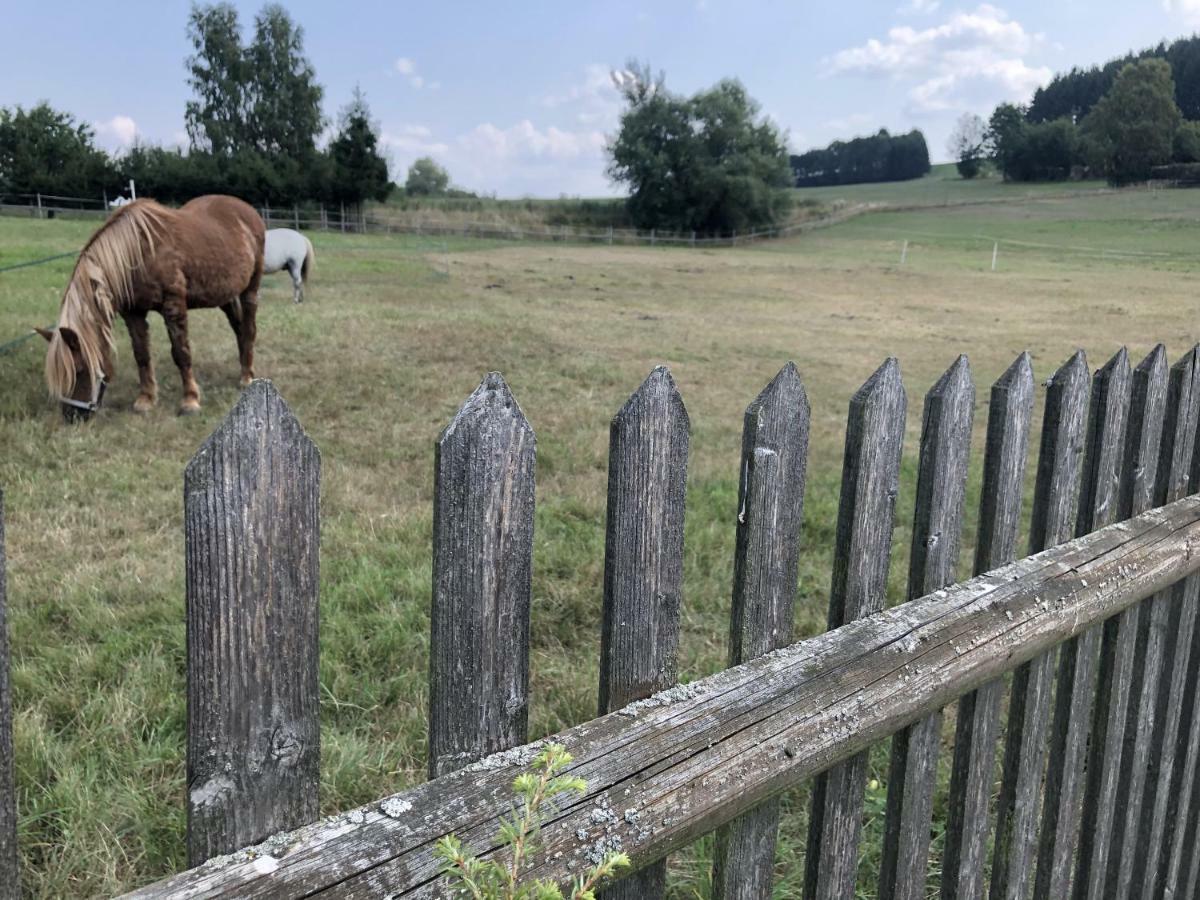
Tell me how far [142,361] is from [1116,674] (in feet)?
21.2

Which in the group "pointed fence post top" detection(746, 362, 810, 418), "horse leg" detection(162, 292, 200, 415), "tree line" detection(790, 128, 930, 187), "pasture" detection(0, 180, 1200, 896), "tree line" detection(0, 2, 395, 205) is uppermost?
"tree line" detection(790, 128, 930, 187)

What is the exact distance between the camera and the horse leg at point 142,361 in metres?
6.43

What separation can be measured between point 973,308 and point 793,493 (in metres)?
17.1

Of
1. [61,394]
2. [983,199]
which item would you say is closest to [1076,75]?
[983,199]

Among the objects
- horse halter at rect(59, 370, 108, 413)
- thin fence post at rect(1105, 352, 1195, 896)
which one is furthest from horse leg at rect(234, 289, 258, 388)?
thin fence post at rect(1105, 352, 1195, 896)

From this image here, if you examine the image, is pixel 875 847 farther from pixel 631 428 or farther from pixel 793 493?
pixel 631 428

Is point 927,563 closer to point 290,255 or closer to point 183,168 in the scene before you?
point 290,255

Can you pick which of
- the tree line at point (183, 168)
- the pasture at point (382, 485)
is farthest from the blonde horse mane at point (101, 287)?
the tree line at point (183, 168)

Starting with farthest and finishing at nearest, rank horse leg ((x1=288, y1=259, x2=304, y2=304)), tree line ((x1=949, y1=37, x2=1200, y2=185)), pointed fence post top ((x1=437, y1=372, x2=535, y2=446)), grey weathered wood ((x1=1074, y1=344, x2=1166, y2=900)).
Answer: tree line ((x1=949, y1=37, x2=1200, y2=185)) < horse leg ((x1=288, y1=259, x2=304, y2=304)) < grey weathered wood ((x1=1074, y1=344, x2=1166, y2=900)) < pointed fence post top ((x1=437, y1=372, x2=535, y2=446))

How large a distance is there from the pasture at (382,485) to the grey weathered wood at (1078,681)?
57 centimetres

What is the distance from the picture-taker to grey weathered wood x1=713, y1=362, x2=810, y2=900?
123 cm

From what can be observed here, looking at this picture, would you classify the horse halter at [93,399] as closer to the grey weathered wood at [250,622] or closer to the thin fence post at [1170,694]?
the grey weathered wood at [250,622]

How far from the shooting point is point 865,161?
95000 millimetres

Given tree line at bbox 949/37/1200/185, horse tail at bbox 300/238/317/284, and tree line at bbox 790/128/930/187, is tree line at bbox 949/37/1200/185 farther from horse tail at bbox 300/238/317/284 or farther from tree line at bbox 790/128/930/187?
horse tail at bbox 300/238/317/284
